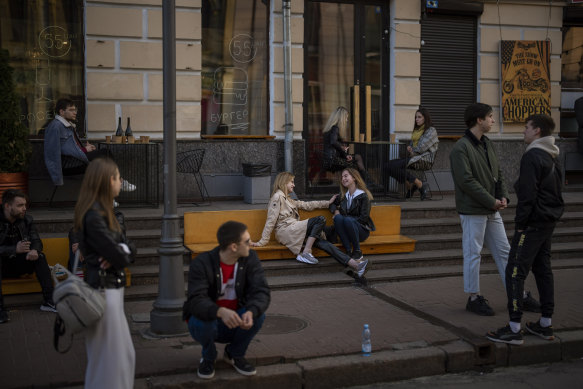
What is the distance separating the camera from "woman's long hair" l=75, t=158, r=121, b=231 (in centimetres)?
501

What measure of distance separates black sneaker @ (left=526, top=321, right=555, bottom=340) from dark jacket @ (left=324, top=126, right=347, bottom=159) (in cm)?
547

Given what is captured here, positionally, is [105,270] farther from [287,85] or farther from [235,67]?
[235,67]

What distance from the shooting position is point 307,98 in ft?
43.2

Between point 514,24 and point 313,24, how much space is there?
4322 millimetres

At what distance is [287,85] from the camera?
1249 centimetres

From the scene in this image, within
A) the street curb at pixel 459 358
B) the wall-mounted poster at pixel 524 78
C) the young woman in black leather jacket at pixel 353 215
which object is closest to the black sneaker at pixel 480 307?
the street curb at pixel 459 358

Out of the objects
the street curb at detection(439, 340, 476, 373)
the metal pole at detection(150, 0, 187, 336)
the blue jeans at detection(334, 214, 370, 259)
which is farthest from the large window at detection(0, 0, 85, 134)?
the street curb at detection(439, 340, 476, 373)

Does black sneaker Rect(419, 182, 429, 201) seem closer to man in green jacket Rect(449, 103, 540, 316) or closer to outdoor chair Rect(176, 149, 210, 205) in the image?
outdoor chair Rect(176, 149, 210, 205)

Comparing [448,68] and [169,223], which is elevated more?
[448,68]

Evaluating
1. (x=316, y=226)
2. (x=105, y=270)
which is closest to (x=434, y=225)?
(x=316, y=226)

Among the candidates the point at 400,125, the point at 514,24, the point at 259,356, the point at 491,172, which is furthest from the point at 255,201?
the point at 514,24

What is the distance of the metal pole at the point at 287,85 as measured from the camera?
490 inches

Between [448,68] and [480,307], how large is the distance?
24.6 feet

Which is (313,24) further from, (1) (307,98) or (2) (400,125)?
(2) (400,125)
